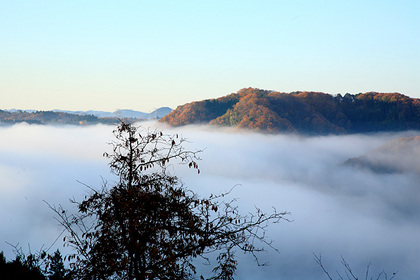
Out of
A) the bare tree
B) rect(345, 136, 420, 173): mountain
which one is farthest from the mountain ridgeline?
the bare tree

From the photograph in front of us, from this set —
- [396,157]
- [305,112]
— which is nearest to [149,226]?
[396,157]

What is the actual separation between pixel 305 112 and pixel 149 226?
17741 centimetres

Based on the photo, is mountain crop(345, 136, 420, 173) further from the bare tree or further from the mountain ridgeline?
the bare tree

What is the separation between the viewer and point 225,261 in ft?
22.2

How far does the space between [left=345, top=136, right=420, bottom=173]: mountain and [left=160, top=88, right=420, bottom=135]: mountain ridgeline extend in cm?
2097

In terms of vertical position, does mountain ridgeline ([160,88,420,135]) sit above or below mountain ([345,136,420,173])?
above

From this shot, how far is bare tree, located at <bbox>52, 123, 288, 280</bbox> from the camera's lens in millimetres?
6391

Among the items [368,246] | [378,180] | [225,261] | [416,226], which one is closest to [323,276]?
[368,246]

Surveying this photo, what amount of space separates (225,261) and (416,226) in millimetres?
157752

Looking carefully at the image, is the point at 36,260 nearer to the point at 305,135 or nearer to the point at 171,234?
the point at 171,234

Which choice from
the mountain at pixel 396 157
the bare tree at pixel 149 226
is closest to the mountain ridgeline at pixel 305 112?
the mountain at pixel 396 157

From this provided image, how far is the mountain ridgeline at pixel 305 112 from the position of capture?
172375 mm

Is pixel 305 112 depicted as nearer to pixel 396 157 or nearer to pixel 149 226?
pixel 396 157

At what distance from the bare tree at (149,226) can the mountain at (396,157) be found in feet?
537
